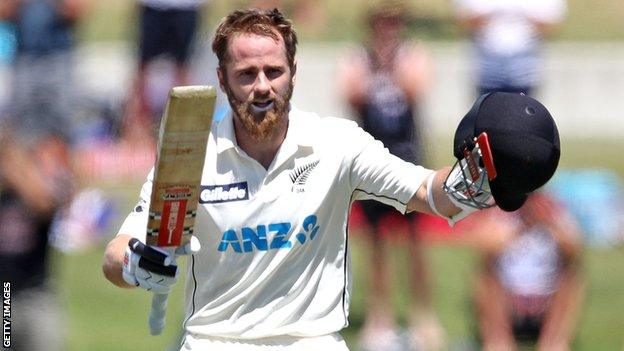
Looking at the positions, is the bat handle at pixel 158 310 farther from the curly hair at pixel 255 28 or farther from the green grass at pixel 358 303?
the green grass at pixel 358 303

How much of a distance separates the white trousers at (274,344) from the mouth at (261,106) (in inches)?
29.3

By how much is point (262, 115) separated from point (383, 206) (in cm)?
420

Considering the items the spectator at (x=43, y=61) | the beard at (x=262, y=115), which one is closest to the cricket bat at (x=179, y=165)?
the beard at (x=262, y=115)

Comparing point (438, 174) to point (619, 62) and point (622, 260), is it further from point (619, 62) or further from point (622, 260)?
point (619, 62)

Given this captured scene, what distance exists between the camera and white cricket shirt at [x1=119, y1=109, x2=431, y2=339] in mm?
4773

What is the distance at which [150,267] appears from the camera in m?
4.39

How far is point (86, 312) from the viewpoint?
30.4ft

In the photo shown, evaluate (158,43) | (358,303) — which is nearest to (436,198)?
(358,303)

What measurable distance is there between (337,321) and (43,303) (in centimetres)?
318

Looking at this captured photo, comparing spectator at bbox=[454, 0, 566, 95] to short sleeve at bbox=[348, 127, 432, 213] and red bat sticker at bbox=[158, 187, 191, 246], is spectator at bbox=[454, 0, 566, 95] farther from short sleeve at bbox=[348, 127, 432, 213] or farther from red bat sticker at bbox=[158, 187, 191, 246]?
red bat sticker at bbox=[158, 187, 191, 246]

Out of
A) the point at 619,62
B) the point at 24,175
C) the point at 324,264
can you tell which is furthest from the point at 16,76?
the point at 619,62

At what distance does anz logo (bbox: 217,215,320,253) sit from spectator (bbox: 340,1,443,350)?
3.93m

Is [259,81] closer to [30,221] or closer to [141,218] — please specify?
[141,218]

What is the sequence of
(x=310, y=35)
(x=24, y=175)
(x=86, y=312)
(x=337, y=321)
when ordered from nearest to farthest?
(x=337, y=321)
(x=24, y=175)
(x=86, y=312)
(x=310, y=35)
